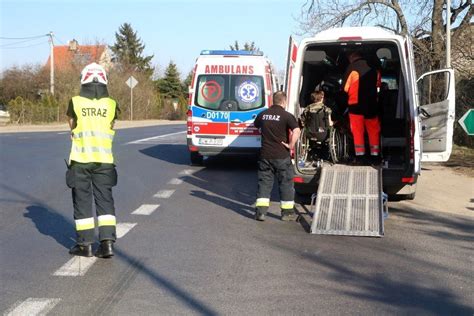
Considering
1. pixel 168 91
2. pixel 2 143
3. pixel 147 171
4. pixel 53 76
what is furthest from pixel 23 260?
pixel 168 91

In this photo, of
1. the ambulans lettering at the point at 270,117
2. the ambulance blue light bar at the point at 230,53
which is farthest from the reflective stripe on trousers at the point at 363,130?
the ambulance blue light bar at the point at 230,53

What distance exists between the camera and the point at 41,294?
16.8ft

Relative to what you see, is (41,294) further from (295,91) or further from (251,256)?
(295,91)

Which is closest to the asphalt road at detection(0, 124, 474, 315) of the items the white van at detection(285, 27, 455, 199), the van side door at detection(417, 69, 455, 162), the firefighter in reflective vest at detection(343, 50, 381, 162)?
the white van at detection(285, 27, 455, 199)

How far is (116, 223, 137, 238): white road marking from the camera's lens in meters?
7.42

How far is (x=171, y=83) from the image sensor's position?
72.2 meters

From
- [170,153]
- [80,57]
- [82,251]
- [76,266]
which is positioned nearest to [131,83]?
[80,57]

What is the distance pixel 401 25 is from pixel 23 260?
Answer: 16.5 m

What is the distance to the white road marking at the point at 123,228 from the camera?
292 inches

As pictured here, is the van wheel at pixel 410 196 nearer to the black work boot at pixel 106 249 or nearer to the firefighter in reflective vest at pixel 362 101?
the firefighter in reflective vest at pixel 362 101

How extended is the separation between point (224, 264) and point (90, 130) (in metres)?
1.91

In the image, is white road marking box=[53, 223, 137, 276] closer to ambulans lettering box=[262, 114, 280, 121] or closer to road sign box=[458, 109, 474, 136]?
ambulans lettering box=[262, 114, 280, 121]

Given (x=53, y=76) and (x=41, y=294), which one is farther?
(x=53, y=76)

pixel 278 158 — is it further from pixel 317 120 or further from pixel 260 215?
pixel 317 120
